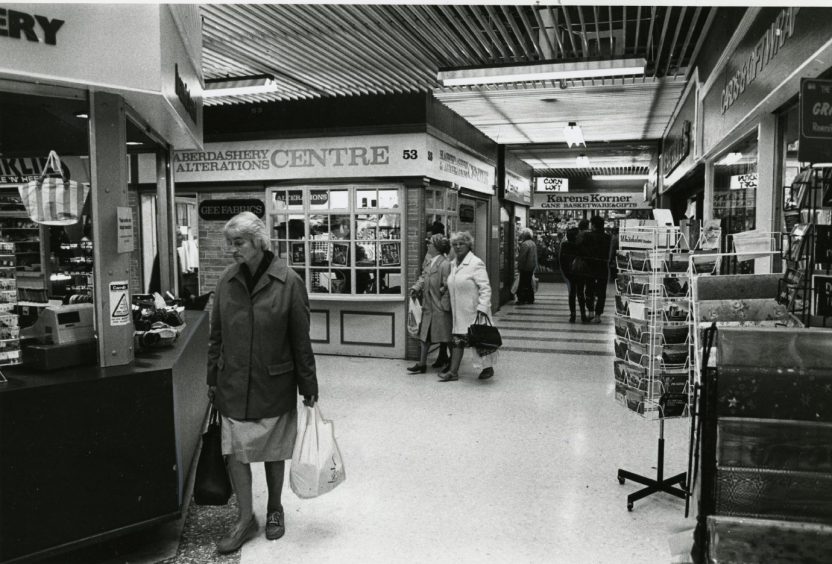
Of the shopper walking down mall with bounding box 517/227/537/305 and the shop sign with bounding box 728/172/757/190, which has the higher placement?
the shop sign with bounding box 728/172/757/190

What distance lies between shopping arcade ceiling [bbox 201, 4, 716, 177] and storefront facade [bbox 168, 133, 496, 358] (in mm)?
748

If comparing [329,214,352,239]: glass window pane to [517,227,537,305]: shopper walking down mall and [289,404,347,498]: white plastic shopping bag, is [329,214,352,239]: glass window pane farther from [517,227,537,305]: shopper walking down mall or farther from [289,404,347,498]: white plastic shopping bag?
[517,227,537,305]: shopper walking down mall

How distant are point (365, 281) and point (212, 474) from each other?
5.00 m

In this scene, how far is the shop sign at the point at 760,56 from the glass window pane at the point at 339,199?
4378 millimetres

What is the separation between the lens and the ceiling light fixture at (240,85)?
→ 7.11 meters

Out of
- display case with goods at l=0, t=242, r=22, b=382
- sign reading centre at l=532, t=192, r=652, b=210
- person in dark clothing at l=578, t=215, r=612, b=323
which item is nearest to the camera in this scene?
display case with goods at l=0, t=242, r=22, b=382

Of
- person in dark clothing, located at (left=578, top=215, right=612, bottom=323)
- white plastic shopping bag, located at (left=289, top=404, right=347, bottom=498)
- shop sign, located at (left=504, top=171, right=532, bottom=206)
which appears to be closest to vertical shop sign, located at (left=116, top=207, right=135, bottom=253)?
white plastic shopping bag, located at (left=289, top=404, right=347, bottom=498)

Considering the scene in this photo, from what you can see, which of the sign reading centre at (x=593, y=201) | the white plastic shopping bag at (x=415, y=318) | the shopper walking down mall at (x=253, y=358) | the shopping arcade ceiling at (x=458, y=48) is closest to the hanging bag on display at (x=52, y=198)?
the shopper walking down mall at (x=253, y=358)

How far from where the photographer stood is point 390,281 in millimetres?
8219

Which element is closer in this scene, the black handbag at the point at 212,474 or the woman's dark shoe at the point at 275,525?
the black handbag at the point at 212,474

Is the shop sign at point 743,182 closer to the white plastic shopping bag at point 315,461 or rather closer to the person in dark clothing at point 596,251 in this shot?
the white plastic shopping bag at point 315,461

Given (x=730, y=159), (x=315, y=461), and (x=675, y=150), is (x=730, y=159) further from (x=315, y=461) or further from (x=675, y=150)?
(x=315, y=461)

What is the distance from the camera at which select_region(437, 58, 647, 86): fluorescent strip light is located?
242 inches

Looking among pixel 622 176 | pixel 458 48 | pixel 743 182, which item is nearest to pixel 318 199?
pixel 458 48
